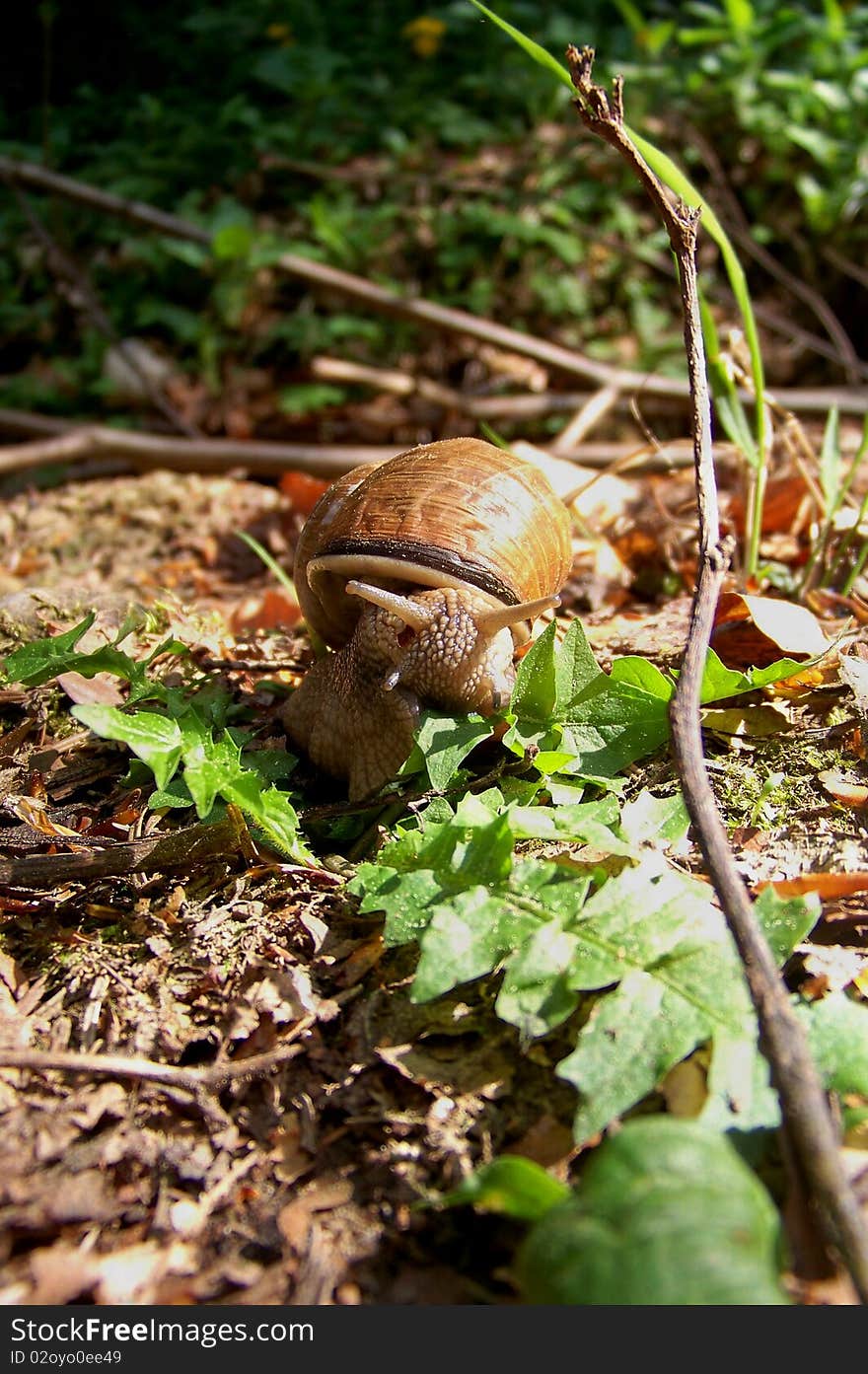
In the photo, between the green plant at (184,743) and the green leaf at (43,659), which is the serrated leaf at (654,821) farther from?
the green leaf at (43,659)

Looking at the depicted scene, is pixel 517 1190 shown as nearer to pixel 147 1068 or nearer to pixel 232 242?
pixel 147 1068

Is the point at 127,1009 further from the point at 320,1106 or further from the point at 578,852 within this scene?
the point at 578,852

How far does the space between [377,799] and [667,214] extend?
1.63m

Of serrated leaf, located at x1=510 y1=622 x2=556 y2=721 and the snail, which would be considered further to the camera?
the snail

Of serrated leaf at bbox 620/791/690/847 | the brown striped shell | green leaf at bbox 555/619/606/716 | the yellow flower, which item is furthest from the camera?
the yellow flower

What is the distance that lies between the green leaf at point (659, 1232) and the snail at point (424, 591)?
4.72ft

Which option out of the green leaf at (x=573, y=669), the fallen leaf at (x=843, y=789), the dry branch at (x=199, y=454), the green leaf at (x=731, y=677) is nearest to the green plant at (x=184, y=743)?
the green leaf at (x=573, y=669)

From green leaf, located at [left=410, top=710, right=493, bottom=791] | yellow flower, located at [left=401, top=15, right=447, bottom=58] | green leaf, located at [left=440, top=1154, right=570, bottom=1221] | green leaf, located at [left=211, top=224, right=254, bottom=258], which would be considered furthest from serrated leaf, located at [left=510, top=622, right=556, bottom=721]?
yellow flower, located at [left=401, top=15, right=447, bottom=58]

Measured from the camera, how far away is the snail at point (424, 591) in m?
2.79

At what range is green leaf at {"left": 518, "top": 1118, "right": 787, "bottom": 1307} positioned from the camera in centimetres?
130

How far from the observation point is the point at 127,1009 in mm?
2154

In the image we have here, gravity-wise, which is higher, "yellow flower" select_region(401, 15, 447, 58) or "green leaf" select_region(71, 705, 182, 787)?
"yellow flower" select_region(401, 15, 447, 58)

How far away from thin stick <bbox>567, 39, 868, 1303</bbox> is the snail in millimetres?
607

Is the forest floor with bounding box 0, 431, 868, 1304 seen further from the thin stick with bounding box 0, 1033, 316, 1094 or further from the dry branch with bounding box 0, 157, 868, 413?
the dry branch with bounding box 0, 157, 868, 413
